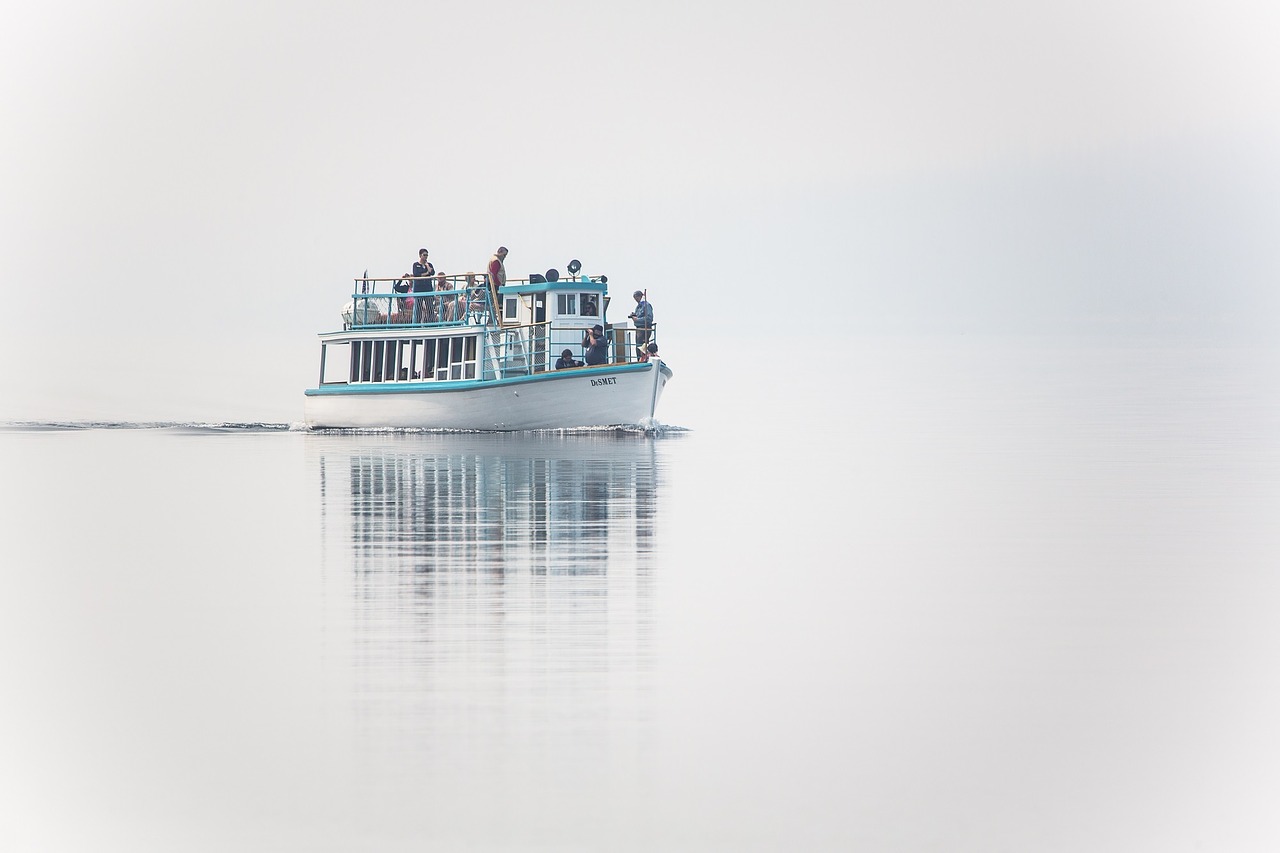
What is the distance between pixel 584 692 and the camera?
1633cm

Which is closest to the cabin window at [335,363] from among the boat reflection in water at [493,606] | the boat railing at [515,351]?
the boat railing at [515,351]

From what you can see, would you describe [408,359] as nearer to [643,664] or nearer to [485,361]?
[485,361]

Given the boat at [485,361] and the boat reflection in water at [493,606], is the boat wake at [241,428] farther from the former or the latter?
the boat reflection in water at [493,606]

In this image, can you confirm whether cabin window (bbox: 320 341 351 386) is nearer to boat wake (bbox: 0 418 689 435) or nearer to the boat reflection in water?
boat wake (bbox: 0 418 689 435)

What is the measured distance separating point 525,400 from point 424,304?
5245mm

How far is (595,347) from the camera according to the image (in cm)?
4894

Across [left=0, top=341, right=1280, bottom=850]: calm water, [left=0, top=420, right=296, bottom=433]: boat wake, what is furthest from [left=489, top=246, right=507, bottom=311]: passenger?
[left=0, top=341, right=1280, bottom=850]: calm water

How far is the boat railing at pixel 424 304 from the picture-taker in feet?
167

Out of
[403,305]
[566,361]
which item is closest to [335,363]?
[403,305]

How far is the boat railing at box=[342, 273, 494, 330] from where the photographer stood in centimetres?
5088

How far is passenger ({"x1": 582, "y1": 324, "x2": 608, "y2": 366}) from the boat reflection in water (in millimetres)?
13211

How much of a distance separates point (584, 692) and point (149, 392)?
63.3 meters

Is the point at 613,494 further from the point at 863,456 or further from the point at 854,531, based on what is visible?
the point at 863,456

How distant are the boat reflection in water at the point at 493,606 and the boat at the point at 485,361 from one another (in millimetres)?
12652
